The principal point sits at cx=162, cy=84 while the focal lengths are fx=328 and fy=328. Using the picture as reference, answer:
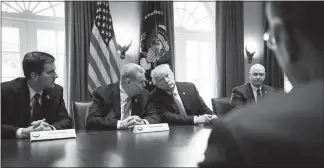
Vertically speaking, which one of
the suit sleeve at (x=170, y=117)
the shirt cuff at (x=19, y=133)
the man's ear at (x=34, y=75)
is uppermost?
the man's ear at (x=34, y=75)

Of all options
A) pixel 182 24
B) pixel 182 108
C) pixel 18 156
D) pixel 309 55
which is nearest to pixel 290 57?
pixel 309 55

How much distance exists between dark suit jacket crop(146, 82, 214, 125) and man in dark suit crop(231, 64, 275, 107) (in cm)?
59

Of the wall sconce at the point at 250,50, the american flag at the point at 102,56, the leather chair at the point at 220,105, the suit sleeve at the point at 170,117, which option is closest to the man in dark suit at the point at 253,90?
the leather chair at the point at 220,105

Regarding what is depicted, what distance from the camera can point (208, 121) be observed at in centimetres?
303

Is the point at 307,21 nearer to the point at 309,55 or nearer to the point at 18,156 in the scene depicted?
the point at 309,55

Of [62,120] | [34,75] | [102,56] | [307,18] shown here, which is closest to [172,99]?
[62,120]

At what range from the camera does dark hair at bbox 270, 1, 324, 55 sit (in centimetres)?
70

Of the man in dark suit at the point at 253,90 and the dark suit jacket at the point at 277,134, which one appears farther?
the man in dark suit at the point at 253,90

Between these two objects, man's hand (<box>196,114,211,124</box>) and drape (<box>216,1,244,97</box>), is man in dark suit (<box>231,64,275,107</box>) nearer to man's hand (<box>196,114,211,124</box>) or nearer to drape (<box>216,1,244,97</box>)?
man's hand (<box>196,114,211,124</box>)

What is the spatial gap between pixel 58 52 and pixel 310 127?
514 centimetres

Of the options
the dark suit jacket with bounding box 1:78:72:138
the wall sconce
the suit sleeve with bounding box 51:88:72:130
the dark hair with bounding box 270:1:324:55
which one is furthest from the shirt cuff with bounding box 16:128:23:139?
the wall sconce

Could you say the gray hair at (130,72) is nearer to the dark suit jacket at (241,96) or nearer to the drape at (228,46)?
the dark suit jacket at (241,96)

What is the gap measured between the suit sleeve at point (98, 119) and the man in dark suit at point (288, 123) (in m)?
2.14

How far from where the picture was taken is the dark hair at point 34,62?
9.16 ft
